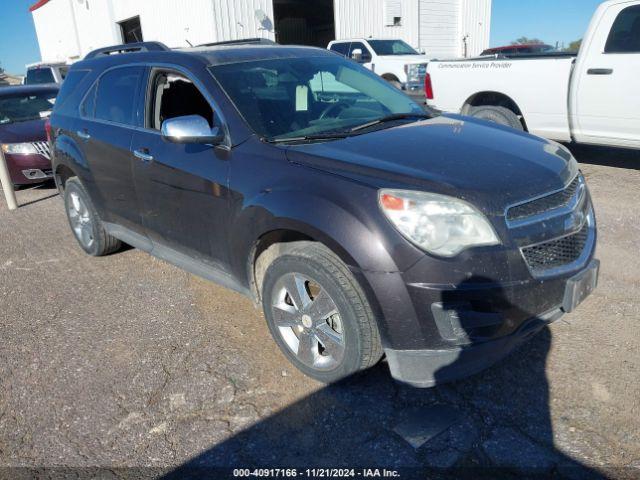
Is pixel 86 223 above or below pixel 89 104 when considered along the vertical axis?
below

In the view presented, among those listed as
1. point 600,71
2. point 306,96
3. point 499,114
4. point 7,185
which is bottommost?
point 7,185

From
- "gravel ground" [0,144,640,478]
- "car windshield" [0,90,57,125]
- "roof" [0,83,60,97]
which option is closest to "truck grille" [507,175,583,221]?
"gravel ground" [0,144,640,478]

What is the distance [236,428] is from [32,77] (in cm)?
1875

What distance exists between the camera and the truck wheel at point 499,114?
7.15 metres

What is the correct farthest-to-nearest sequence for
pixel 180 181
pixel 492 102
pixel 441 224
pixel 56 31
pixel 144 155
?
pixel 56 31
pixel 492 102
pixel 144 155
pixel 180 181
pixel 441 224

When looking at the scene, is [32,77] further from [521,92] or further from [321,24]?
[321,24]

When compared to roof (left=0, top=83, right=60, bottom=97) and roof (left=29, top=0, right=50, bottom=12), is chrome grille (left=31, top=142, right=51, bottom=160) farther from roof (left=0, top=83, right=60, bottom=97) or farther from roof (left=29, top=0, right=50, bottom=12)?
roof (left=29, top=0, right=50, bottom=12)

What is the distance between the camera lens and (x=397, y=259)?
2377mm

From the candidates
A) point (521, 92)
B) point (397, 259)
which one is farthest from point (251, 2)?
point (397, 259)

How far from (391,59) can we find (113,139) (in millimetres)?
12400

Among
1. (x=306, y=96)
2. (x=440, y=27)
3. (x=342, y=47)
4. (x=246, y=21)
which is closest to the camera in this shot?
(x=306, y=96)

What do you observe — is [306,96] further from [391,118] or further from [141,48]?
[141,48]

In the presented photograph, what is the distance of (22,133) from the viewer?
311 inches

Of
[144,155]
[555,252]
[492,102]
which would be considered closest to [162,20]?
[492,102]
